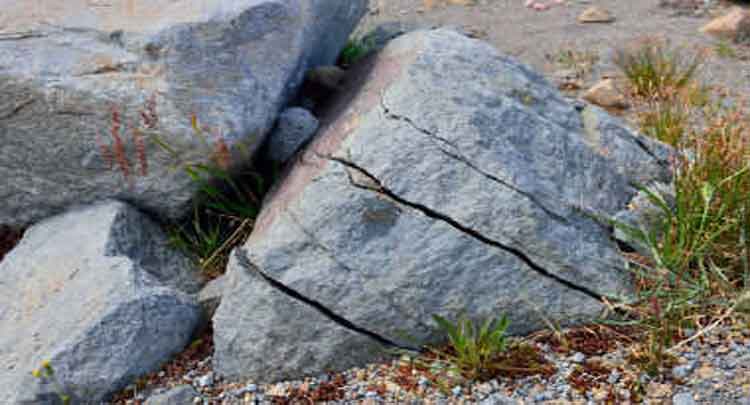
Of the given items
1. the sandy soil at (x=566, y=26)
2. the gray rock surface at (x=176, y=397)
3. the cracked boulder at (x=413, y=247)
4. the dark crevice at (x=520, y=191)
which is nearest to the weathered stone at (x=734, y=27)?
the sandy soil at (x=566, y=26)

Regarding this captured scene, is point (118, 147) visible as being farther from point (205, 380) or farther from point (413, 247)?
point (413, 247)

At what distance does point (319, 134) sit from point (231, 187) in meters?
0.53

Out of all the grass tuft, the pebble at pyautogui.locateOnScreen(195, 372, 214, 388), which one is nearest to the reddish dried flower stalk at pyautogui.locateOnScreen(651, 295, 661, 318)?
the pebble at pyautogui.locateOnScreen(195, 372, 214, 388)

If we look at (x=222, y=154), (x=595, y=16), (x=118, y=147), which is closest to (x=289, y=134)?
(x=222, y=154)

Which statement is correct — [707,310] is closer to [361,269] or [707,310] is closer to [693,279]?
[693,279]

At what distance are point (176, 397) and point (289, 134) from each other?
148 cm

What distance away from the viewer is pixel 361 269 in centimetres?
328

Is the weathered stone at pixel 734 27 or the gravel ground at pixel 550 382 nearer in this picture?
the gravel ground at pixel 550 382

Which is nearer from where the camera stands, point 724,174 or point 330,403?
point 330,403

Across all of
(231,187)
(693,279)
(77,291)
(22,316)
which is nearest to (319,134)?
(231,187)

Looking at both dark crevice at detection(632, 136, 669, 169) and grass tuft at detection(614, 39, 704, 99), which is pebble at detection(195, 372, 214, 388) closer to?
dark crevice at detection(632, 136, 669, 169)

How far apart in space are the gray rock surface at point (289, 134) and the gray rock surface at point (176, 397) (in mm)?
1330

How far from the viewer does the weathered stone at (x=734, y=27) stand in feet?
23.2

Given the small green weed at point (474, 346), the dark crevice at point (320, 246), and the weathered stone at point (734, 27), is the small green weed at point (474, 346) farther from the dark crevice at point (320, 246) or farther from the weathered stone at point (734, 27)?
the weathered stone at point (734, 27)
